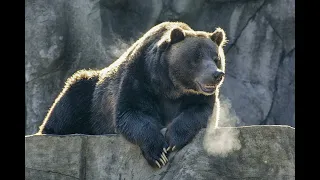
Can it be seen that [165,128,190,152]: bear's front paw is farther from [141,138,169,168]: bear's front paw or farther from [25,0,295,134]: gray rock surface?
[25,0,295,134]: gray rock surface

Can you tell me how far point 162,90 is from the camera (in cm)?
775

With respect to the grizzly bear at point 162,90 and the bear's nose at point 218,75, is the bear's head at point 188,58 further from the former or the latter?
the bear's nose at point 218,75

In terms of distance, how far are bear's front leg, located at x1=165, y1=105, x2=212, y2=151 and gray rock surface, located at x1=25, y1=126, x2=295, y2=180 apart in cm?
15

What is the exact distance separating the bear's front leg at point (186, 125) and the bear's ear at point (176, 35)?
854 mm

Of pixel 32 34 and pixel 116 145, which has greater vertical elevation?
pixel 116 145

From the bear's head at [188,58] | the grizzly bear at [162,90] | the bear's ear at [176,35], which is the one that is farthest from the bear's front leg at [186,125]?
the bear's ear at [176,35]

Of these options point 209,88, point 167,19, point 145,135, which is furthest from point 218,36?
point 167,19

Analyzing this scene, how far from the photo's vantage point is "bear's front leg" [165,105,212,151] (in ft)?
21.7

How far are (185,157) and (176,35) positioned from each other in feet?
6.57

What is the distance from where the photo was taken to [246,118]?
1357cm

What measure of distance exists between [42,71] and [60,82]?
40cm

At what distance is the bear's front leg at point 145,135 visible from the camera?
255 inches
